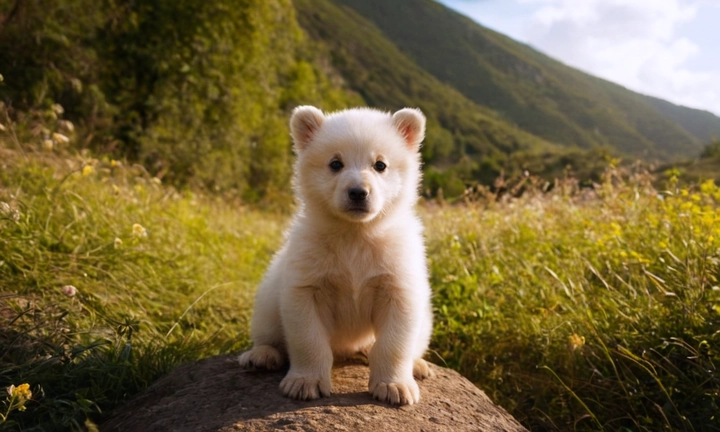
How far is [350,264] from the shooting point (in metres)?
3.12

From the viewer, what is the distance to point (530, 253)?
566 centimetres

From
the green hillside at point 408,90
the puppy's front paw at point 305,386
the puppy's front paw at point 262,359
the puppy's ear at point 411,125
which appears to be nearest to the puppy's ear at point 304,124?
the puppy's ear at point 411,125

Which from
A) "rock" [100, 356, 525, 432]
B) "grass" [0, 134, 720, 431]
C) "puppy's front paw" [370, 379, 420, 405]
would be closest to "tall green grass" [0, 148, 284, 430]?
"grass" [0, 134, 720, 431]

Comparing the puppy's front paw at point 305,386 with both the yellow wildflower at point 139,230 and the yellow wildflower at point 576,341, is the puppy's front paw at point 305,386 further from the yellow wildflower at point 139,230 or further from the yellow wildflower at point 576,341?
the yellow wildflower at point 139,230

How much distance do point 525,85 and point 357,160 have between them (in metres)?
87.1

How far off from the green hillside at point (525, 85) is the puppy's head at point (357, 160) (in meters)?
36.8

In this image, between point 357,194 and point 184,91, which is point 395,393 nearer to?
point 357,194

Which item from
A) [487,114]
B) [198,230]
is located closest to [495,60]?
[487,114]

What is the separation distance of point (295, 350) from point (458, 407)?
943 millimetres

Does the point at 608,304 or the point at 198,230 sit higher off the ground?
the point at 608,304

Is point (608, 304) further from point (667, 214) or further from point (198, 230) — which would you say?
point (198, 230)

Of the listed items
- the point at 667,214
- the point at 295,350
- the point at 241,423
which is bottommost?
the point at 241,423

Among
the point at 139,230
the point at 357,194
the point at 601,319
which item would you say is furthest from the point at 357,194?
the point at 139,230

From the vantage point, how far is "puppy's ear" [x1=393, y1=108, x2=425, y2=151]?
352 cm
